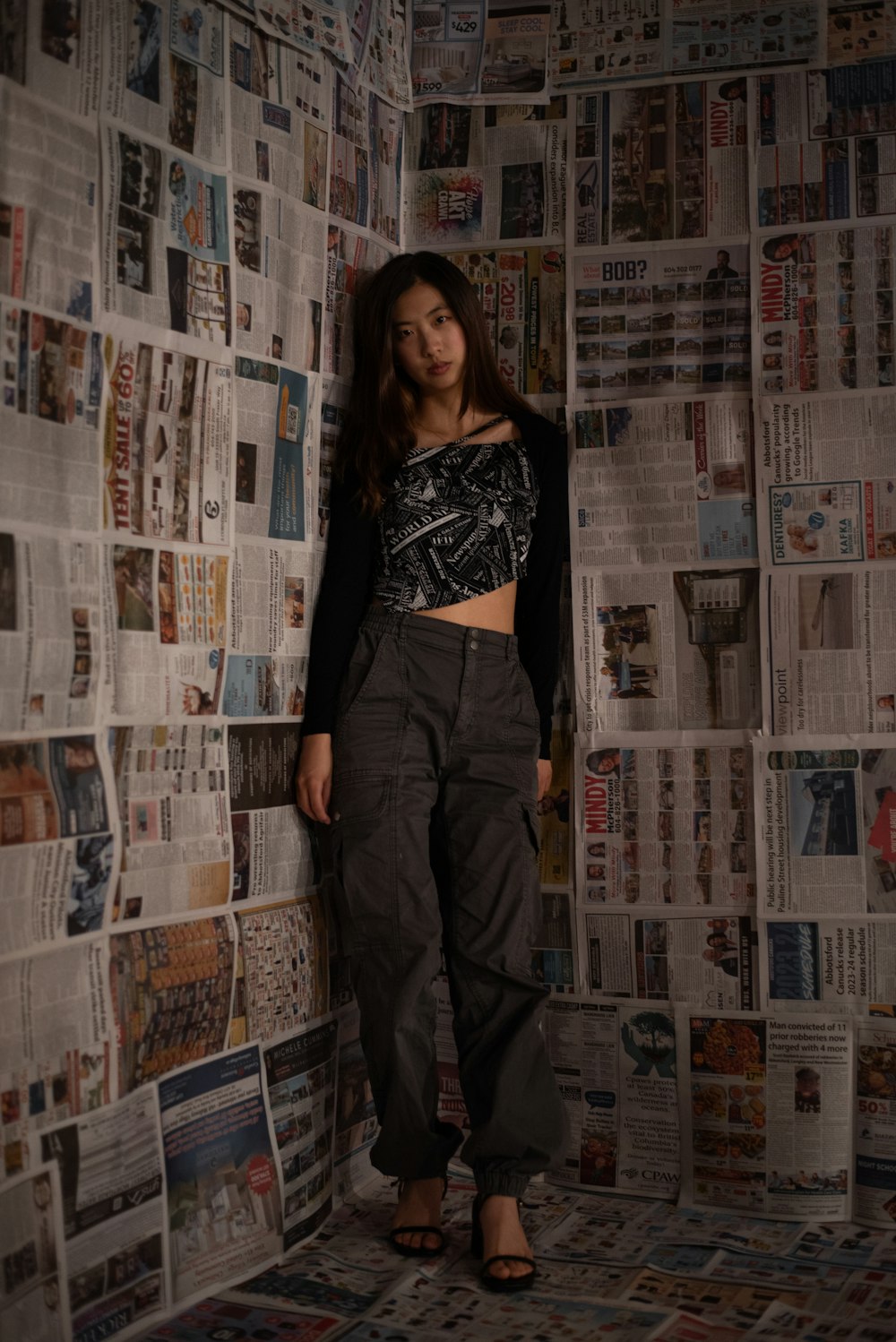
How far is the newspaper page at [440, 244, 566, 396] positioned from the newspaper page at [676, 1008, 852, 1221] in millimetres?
1090

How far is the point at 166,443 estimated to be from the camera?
148 cm

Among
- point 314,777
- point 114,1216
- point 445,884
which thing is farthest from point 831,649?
point 114,1216

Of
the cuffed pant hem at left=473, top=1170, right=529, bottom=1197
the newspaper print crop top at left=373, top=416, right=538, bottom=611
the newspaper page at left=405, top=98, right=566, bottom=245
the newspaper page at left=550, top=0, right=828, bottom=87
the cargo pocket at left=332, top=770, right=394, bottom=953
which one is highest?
the newspaper page at left=550, top=0, right=828, bottom=87

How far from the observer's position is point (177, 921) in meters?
1.50

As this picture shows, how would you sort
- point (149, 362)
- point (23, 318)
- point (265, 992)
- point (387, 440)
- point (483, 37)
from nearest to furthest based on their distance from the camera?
point (23, 318)
point (149, 362)
point (265, 992)
point (387, 440)
point (483, 37)

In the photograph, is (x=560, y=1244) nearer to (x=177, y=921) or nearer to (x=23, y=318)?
(x=177, y=921)

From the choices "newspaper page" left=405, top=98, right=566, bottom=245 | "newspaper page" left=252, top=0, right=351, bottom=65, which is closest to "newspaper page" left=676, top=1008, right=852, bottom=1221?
"newspaper page" left=405, top=98, right=566, bottom=245

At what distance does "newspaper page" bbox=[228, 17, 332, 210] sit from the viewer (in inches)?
63.6

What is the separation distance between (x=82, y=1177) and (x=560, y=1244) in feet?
2.48

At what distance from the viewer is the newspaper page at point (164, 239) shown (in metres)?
1.39

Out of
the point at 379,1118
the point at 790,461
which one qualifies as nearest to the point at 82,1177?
the point at 379,1118

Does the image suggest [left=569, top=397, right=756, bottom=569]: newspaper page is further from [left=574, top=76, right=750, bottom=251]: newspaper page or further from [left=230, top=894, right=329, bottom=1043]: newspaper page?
[left=230, top=894, right=329, bottom=1043]: newspaper page

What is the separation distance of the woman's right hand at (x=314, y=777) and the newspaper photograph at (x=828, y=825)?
68cm

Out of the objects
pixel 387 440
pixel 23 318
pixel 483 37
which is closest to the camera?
pixel 23 318
